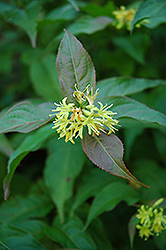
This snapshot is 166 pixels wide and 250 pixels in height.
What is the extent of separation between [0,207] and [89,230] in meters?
0.49

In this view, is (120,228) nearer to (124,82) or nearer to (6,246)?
(6,246)

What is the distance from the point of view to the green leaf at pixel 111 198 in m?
1.05

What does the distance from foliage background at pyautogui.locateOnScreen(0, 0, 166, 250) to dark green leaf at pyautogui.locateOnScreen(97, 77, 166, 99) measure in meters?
0.02

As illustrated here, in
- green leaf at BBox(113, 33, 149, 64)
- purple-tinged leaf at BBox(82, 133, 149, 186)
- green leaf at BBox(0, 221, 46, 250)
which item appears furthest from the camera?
green leaf at BBox(113, 33, 149, 64)

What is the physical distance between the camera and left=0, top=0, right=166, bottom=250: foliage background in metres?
1.13

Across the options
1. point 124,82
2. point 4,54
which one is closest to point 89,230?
point 124,82

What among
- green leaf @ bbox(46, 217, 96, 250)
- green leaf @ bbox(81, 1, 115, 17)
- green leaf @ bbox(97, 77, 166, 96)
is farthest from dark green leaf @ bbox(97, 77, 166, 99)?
green leaf @ bbox(46, 217, 96, 250)

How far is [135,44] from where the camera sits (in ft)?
5.04

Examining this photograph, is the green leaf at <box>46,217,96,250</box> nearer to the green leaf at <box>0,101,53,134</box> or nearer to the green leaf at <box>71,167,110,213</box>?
the green leaf at <box>71,167,110,213</box>

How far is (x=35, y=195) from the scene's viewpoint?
1.39m

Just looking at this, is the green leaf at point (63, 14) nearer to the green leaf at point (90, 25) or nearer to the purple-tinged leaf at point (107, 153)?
the green leaf at point (90, 25)

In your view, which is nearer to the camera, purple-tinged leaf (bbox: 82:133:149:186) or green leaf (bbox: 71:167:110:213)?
purple-tinged leaf (bbox: 82:133:149:186)

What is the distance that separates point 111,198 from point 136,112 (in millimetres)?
435

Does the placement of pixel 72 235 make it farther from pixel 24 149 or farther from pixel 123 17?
pixel 123 17
